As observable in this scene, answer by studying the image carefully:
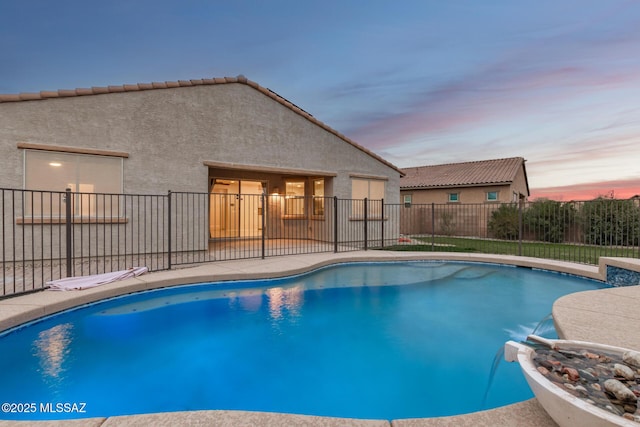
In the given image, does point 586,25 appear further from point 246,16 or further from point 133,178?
point 133,178

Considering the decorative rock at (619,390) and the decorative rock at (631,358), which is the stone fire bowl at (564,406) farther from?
the decorative rock at (631,358)

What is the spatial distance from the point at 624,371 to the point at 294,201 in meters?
11.8

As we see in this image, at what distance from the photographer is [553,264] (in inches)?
317

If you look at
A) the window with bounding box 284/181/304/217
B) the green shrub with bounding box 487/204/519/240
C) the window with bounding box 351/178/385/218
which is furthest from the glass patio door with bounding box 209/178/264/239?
the green shrub with bounding box 487/204/519/240

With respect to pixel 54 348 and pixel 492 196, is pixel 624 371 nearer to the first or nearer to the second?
pixel 54 348

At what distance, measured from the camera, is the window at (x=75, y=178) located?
6.94m

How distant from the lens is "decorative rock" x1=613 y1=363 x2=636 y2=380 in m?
1.75

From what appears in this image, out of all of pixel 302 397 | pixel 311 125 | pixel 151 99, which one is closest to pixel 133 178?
pixel 151 99

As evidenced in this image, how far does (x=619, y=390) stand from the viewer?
1.59 metres

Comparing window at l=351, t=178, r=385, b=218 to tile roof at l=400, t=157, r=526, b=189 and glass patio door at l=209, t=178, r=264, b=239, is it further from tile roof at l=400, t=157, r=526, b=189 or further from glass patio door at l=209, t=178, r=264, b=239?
tile roof at l=400, t=157, r=526, b=189

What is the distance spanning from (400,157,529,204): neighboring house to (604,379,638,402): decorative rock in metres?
17.7

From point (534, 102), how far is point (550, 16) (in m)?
4.19

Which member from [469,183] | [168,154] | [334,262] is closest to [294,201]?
[334,262]

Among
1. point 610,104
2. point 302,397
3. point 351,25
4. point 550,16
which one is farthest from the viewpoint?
point 610,104
